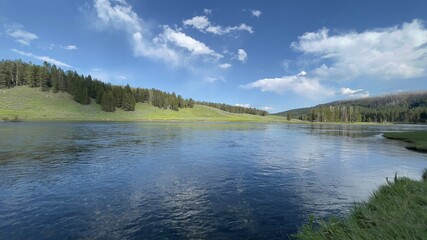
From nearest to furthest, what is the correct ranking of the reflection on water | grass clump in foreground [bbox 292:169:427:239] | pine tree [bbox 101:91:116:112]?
grass clump in foreground [bbox 292:169:427:239] < the reflection on water < pine tree [bbox 101:91:116:112]

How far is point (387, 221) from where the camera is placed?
9367 mm

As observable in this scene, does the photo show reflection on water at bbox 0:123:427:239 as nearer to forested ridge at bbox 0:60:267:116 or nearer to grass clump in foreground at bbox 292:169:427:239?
grass clump in foreground at bbox 292:169:427:239

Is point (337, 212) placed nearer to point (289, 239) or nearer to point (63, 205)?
point (289, 239)

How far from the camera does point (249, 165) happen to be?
29.6 m

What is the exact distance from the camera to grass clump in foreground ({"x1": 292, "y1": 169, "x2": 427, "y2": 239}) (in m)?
8.06

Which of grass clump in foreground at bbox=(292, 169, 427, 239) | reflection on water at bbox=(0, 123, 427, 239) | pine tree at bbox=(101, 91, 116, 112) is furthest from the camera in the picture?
pine tree at bbox=(101, 91, 116, 112)

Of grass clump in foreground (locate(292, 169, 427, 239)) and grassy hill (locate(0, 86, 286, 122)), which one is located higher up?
grassy hill (locate(0, 86, 286, 122))

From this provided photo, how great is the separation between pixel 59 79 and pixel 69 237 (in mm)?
202552

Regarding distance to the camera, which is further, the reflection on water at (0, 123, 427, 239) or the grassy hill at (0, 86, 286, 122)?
the grassy hill at (0, 86, 286, 122)

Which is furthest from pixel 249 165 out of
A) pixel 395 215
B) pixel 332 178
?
pixel 395 215

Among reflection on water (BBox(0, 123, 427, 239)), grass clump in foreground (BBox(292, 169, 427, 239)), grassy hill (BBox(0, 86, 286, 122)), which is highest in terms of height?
grassy hill (BBox(0, 86, 286, 122))

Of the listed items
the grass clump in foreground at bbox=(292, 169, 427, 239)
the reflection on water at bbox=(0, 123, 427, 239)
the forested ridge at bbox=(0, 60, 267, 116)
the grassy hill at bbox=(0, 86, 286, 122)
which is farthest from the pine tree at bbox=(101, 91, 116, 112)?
the grass clump in foreground at bbox=(292, 169, 427, 239)

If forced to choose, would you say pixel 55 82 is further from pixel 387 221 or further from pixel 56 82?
pixel 387 221

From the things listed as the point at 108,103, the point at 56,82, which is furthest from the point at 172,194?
the point at 56,82
